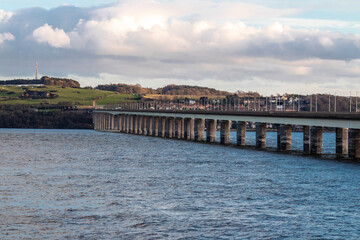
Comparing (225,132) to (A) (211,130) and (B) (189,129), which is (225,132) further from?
(B) (189,129)

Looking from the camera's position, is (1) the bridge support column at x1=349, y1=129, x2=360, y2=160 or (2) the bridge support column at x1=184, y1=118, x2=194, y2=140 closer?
(1) the bridge support column at x1=349, y1=129, x2=360, y2=160

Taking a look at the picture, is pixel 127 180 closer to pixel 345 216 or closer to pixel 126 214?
pixel 126 214

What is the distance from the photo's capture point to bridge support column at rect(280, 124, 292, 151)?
121438 mm

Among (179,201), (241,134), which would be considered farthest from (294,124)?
(179,201)

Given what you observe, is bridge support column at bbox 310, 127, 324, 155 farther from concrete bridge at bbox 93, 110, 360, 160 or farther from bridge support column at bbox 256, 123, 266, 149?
bridge support column at bbox 256, 123, 266, 149

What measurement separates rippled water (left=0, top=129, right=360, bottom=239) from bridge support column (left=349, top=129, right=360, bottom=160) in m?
11.6

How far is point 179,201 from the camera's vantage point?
169 feet

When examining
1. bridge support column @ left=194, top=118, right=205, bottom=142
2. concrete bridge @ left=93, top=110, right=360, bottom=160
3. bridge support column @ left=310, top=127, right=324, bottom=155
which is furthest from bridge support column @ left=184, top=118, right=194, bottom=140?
bridge support column @ left=310, top=127, right=324, bottom=155

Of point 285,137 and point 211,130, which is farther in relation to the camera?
point 211,130

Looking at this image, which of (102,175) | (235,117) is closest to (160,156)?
(102,175)

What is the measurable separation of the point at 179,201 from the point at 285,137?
7369cm

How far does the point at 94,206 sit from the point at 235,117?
97.7 m

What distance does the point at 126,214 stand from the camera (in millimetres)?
45438

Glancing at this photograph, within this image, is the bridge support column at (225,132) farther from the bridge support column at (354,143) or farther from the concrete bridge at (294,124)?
the bridge support column at (354,143)
